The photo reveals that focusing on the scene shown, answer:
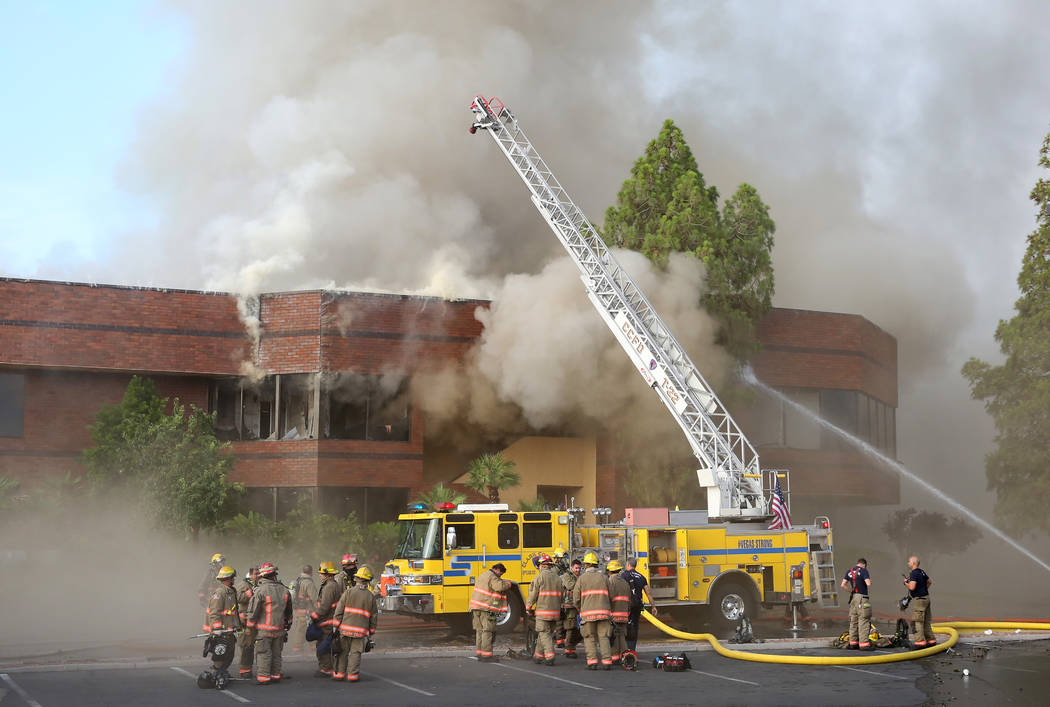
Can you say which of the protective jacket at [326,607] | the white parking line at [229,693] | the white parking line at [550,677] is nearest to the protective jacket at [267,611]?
the protective jacket at [326,607]

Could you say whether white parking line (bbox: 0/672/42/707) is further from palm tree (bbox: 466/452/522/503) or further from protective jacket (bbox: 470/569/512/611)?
palm tree (bbox: 466/452/522/503)

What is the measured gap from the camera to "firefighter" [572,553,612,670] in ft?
45.6

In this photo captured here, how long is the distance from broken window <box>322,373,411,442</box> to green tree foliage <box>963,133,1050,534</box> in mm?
13952

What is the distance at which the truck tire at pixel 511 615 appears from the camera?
1775 centimetres

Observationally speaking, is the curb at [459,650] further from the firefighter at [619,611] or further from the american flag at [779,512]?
the american flag at [779,512]

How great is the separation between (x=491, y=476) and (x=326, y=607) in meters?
12.6

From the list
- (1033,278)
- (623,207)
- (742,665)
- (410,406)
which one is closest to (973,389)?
(1033,278)

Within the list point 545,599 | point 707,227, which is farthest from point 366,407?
point 545,599

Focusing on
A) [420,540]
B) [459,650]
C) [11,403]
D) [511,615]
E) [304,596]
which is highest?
[11,403]

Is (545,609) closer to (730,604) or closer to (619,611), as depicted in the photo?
(619,611)

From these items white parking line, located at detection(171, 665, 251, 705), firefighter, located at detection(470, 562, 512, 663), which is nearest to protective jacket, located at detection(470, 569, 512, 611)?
firefighter, located at detection(470, 562, 512, 663)

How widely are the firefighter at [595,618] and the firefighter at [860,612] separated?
353 centimetres

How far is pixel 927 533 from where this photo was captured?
37219 mm

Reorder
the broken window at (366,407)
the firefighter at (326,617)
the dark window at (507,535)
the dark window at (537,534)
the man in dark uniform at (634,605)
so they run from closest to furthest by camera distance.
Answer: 1. the firefighter at (326,617)
2. the man in dark uniform at (634,605)
3. the dark window at (507,535)
4. the dark window at (537,534)
5. the broken window at (366,407)
